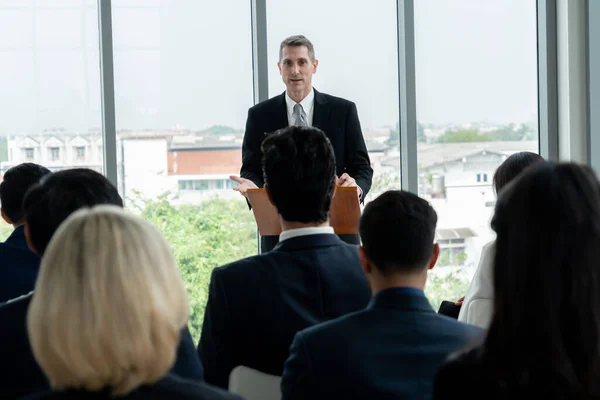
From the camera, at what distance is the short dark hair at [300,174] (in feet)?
8.14

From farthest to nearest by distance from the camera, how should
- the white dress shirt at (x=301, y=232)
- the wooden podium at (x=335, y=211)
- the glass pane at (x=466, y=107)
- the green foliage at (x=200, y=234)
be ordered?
1. the glass pane at (x=466, y=107)
2. the green foliage at (x=200, y=234)
3. the wooden podium at (x=335, y=211)
4. the white dress shirt at (x=301, y=232)

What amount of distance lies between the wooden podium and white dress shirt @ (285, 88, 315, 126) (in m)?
1.24

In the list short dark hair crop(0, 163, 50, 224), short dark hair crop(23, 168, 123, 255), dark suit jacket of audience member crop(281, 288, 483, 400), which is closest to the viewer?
dark suit jacket of audience member crop(281, 288, 483, 400)

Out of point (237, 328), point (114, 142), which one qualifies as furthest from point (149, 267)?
point (114, 142)

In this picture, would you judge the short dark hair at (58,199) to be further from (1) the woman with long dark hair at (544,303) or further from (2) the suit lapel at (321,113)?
(2) the suit lapel at (321,113)

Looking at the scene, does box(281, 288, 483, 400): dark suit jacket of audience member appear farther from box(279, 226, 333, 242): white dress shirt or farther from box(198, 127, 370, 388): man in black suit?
box(279, 226, 333, 242): white dress shirt

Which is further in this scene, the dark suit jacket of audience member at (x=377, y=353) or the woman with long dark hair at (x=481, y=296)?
the woman with long dark hair at (x=481, y=296)

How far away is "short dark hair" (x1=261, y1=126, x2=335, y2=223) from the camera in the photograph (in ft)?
8.14

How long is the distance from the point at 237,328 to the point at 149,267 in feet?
3.49

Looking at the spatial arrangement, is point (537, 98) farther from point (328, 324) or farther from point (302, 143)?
point (328, 324)

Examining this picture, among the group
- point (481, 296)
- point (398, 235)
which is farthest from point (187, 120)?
point (398, 235)

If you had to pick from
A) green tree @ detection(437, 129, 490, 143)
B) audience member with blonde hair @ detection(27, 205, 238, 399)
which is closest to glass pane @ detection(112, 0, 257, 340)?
green tree @ detection(437, 129, 490, 143)

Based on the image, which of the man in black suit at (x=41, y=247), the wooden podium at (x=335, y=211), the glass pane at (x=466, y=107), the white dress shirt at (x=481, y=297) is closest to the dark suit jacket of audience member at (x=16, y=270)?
the man in black suit at (x=41, y=247)

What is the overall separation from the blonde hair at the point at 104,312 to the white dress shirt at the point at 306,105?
3.28m
